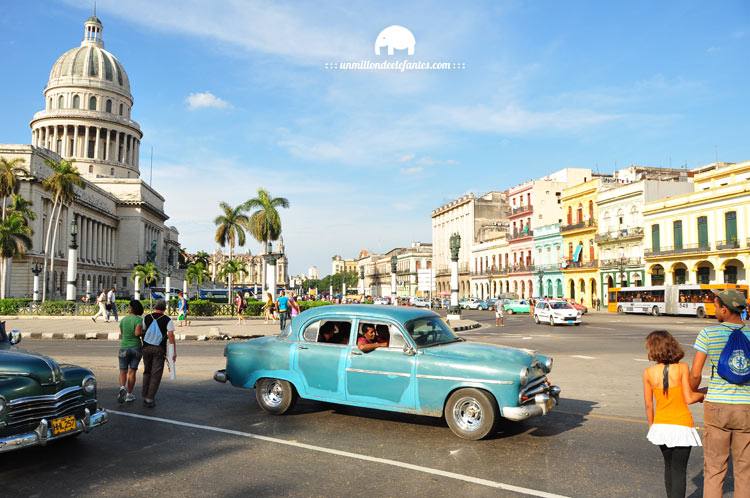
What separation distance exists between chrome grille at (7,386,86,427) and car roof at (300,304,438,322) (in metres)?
3.14

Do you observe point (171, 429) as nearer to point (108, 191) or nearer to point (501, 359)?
point (501, 359)

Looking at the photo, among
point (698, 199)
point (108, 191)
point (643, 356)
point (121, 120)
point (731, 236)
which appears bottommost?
point (643, 356)

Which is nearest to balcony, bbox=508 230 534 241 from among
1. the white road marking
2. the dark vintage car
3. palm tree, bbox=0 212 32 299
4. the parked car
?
the parked car

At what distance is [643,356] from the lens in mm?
15969

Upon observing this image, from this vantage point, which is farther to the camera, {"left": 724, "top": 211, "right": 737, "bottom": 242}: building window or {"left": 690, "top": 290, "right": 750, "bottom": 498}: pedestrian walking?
{"left": 724, "top": 211, "right": 737, "bottom": 242}: building window

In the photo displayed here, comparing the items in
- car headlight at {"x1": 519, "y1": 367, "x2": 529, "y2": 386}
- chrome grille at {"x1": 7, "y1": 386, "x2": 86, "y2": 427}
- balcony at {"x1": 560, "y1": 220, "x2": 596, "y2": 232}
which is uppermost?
balcony at {"x1": 560, "y1": 220, "x2": 596, "y2": 232}

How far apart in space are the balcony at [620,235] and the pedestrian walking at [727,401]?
55.0m

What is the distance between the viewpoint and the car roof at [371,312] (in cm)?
768

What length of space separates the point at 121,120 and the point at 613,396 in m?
101

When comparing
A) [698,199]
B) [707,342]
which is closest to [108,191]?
[698,199]

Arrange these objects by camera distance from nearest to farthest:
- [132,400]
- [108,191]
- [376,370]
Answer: [376,370] < [132,400] < [108,191]

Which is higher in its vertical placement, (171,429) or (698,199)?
(698,199)

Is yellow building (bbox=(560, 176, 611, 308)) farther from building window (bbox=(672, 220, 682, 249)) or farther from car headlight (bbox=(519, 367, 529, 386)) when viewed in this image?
car headlight (bbox=(519, 367, 529, 386))

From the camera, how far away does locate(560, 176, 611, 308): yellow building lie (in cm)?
6097
